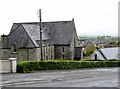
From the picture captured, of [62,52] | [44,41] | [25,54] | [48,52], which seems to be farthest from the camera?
[62,52]

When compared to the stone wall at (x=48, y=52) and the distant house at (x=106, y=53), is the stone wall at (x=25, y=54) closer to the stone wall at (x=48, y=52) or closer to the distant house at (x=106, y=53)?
the stone wall at (x=48, y=52)

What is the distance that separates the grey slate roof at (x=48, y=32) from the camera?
205 feet

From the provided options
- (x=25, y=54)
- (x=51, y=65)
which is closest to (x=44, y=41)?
(x=25, y=54)

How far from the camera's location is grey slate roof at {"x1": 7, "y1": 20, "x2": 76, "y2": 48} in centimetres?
6241

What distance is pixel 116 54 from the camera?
91875mm

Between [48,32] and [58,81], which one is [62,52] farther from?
[58,81]

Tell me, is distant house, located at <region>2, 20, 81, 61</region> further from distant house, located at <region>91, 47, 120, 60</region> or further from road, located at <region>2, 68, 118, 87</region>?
road, located at <region>2, 68, 118, 87</region>

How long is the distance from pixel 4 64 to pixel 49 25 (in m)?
40.6

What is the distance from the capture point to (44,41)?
66.4m

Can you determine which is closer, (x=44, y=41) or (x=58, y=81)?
(x=58, y=81)

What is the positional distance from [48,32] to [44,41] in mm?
4450

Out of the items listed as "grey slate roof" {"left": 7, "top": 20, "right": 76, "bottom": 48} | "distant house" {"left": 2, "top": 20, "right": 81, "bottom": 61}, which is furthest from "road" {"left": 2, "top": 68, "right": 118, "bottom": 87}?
"grey slate roof" {"left": 7, "top": 20, "right": 76, "bottom": 48}

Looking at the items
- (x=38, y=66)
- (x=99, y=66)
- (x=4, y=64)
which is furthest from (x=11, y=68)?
(x=99, y=66)

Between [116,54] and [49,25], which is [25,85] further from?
[116,54]
